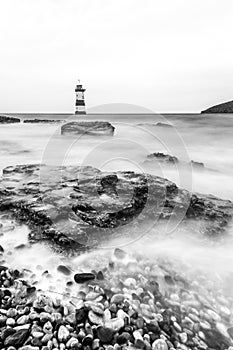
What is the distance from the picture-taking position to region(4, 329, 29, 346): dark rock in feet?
5.88

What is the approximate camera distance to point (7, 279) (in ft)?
7.88

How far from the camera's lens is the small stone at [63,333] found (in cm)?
186

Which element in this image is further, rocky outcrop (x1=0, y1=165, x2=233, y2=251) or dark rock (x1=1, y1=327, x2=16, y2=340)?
rocky outcrop (x1=0, y1=165, x2=233, y2=251)

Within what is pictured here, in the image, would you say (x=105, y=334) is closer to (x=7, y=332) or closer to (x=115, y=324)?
(x=115, y=324)

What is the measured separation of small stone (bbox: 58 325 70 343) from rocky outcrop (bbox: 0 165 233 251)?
1074mm

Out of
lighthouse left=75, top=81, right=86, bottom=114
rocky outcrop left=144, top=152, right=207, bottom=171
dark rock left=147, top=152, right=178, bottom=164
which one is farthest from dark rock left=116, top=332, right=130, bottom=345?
lighthouse left=75, top=81, right=86, bottom=114

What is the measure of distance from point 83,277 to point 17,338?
761 mm

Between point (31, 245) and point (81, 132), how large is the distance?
469 inches

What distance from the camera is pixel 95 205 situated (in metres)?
3.63

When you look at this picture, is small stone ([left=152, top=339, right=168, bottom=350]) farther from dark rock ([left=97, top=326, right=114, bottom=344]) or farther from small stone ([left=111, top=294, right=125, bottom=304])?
small stone ([left=111, top=294, right=125, bottom=304])

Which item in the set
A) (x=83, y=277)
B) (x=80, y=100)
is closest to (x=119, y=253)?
(x=83, y=277)

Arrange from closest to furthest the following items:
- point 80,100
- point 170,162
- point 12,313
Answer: point 12,313
point 170,162
point 80,100

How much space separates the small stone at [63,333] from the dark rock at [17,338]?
0.22 metres

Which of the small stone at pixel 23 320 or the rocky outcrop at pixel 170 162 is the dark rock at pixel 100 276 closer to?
the small stone at pixel 23 320
